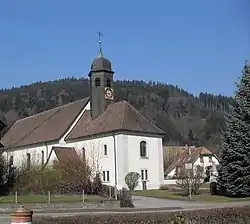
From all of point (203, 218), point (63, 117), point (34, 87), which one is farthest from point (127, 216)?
point (34, 87)

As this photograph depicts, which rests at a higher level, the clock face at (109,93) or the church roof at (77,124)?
the clock face at (109,93)

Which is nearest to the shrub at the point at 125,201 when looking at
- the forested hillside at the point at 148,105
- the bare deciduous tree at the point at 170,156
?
the bare deciduous tree at the point at 170,156

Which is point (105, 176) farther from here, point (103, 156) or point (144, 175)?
point (144, 175)

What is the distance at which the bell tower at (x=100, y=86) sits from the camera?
56406 millimetres

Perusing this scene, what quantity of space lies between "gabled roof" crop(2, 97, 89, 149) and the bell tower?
11.2ft

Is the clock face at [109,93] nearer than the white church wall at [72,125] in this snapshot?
Yes

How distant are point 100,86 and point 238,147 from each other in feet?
88.6

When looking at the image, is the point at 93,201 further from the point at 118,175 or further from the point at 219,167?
the point at 118,175

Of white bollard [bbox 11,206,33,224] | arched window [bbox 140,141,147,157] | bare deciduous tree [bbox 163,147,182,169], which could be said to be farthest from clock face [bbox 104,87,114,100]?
white bollard [bbox 11,206,33,224]

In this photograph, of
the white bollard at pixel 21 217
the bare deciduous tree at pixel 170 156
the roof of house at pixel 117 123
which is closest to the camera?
the white bollard at pixel 21 217

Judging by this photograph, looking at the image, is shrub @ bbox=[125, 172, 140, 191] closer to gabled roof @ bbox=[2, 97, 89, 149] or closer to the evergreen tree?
the evergreen tree

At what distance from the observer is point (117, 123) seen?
2018 inches

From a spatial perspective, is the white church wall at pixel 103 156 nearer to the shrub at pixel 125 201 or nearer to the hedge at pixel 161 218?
the shrub at pixel 125 201

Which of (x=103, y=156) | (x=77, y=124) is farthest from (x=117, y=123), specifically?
(x=77, y=124)
